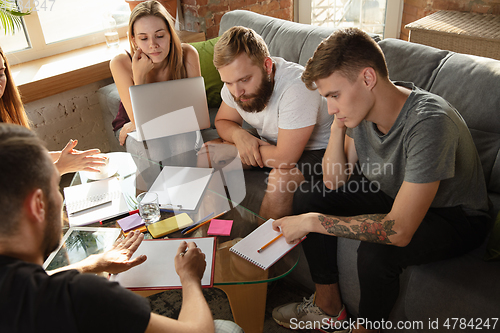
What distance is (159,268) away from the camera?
111 cm

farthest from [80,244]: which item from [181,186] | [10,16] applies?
[10,16]

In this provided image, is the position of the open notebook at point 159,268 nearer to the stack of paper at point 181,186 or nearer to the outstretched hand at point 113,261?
the outstretched hand at point 113,261

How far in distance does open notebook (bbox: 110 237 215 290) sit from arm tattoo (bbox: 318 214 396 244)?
395 mm

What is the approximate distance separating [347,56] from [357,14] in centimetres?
261

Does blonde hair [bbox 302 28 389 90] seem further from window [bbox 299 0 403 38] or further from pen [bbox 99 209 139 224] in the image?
window [bbox 299 0 403 38]

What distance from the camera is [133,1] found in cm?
264

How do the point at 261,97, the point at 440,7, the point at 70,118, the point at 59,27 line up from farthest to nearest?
the point at 440,7, the point at 59,27, the point at 70,118, the point at 261,97

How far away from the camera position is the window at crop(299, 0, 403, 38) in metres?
3.43

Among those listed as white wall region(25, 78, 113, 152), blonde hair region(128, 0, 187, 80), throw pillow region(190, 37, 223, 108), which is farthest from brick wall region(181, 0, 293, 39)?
blonde hair region(128, 0, 187, 80)

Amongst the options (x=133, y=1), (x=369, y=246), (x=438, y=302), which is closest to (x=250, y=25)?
(x=133, y=1)

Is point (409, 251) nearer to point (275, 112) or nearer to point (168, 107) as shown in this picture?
point (275, 112)

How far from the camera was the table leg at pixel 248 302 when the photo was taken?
4.19 ft

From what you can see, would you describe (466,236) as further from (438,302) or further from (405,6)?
(405,6)

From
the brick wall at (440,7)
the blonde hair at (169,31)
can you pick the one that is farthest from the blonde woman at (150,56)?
the brick wall at (440,7)
